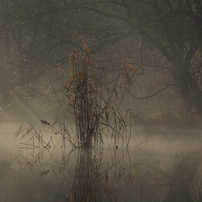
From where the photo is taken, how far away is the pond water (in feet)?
10.9

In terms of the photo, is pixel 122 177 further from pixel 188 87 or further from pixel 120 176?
pixel 188 87

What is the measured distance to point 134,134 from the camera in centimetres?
820

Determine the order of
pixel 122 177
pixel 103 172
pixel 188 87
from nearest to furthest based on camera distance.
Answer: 1. pixel 122 177
2. pixel 103 172
3. pixel 188 87

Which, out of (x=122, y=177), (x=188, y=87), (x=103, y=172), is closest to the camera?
(x=122, y=177)

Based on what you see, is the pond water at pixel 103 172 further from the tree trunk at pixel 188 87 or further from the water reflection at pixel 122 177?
the tree trunk at pixel 188 87

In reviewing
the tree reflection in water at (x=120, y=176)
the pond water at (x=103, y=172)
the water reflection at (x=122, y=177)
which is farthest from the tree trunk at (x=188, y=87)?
the water reflection at (x=122, y=177)

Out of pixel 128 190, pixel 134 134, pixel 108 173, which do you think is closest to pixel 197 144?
pixel 134 134

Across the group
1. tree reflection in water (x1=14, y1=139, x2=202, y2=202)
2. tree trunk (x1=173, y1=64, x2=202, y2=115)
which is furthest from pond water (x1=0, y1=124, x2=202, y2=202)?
tree trunk (x1=173, y1=64, x2=202, y2=115)

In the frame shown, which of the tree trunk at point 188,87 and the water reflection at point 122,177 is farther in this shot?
the tree trunk at point 188,87

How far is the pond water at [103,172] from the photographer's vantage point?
3313 millimetres

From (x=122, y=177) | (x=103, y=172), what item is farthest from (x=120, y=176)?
(x=103, y=172)

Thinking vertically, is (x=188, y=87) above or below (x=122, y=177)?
above

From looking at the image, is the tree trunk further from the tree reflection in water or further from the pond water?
the tree reflection in water

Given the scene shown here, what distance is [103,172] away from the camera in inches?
170
